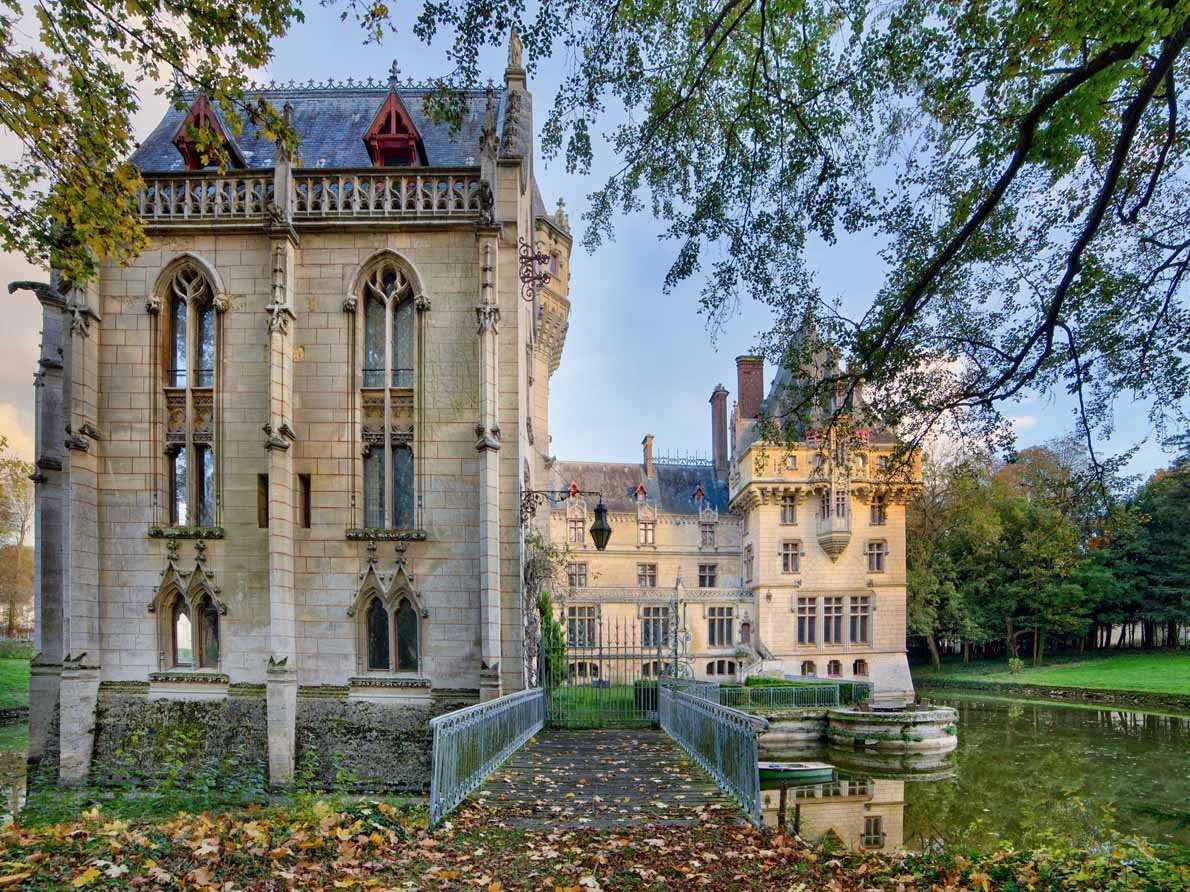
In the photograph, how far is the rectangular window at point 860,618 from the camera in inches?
1481

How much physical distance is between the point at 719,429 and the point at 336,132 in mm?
32928

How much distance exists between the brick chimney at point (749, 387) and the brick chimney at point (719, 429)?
4571mm

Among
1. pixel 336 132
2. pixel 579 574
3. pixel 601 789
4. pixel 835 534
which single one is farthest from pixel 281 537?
pixel 835 534

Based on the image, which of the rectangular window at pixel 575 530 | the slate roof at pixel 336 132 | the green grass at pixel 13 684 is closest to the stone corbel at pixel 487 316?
the slate roof at pixel 336 132

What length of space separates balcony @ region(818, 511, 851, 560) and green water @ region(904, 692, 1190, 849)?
1017 cm

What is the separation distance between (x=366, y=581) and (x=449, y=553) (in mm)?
1605

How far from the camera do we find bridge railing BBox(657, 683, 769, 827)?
7609mm

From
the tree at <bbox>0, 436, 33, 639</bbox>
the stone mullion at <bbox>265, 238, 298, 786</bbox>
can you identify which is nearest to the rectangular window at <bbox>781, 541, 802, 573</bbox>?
the stone mullion at <bbox>265, 238, 298, 786</bbox>

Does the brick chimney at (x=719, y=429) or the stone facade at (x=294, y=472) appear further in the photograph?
the brick chimney at (x=719, y=429)

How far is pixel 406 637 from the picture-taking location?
13.8 metres

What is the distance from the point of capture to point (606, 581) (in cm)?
4134

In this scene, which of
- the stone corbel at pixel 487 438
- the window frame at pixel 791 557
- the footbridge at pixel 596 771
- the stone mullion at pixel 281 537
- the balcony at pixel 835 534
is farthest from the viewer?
the window frame at pixel 791 557

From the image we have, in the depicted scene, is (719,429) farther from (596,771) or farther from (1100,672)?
(596,771)

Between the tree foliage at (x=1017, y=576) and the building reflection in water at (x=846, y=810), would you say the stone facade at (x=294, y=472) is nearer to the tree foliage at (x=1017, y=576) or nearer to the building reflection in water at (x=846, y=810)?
the building reflection in water at (x=846, y=810)
